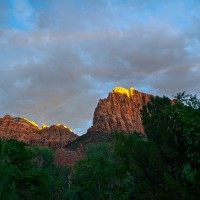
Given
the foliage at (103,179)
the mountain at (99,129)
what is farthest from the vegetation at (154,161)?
the mountain at (99,129)

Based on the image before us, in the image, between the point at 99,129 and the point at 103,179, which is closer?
the point at 103,179

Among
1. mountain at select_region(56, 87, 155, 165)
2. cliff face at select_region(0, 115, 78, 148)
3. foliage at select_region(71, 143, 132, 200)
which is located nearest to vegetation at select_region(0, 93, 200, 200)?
foliage at select_region(71, 143, 132, 200)

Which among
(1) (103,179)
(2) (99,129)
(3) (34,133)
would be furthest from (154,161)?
(3) (34,133)

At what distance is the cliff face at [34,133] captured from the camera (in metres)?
175

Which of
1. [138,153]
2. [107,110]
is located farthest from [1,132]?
[138,153]

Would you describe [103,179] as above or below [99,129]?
below

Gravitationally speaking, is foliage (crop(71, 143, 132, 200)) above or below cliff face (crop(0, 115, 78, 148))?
below

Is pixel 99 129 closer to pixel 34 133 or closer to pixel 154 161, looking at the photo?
pixel 34 133

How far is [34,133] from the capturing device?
7530 inches

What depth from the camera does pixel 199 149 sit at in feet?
82.0

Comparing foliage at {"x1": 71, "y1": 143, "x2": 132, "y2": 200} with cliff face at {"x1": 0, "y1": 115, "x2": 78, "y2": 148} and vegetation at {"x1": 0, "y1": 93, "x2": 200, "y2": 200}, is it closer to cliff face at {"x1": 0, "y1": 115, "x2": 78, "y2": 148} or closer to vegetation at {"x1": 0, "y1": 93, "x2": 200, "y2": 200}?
vegetation at {"x1": 0, "y1": 93, "x2": 200, "y2": 200}

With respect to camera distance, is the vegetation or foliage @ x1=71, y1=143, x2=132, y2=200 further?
foliage @ x1=71, y1=143, x2=132, y2=200

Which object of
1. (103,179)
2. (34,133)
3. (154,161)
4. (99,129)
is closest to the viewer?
(154,161)

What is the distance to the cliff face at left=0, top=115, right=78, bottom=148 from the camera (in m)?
175
